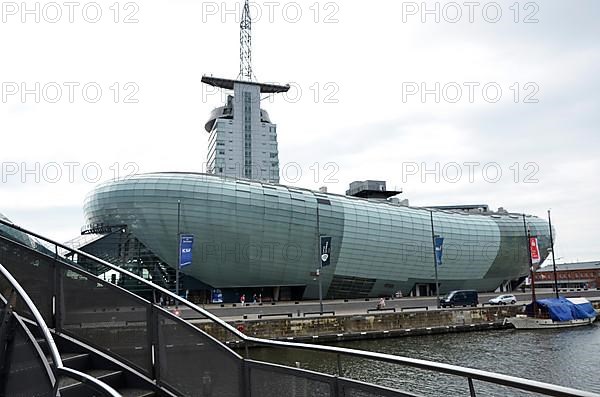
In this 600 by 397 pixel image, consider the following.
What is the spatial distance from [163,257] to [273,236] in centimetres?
1510

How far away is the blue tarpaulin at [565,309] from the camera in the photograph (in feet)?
129

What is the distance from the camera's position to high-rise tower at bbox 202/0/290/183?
135625 mm

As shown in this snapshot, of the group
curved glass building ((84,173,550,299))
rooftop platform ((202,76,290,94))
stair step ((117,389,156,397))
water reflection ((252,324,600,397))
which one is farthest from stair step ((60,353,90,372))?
rooftop platform ((202,76,290,94))

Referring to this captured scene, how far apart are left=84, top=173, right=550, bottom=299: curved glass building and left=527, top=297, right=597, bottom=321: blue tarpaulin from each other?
2731 cm

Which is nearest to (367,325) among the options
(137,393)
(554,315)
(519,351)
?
(519,351)

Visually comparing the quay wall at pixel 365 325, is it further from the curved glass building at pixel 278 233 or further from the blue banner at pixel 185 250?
the curved glass building at pixel 278 233

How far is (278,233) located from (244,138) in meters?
72.7

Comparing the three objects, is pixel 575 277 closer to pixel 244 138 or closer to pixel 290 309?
pixel 244 138

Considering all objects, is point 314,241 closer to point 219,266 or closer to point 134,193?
point 219,266

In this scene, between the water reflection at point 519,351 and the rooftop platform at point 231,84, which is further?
the rooftop platform at point 231,84

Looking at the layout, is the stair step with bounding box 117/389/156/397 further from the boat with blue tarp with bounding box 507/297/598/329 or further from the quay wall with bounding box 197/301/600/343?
the boat with blue tarp with bounding box 507/297/598/329

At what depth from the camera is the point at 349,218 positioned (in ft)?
241

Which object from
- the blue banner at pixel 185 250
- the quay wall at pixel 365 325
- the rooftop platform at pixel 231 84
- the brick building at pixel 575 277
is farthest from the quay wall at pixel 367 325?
the rooftop platform at pixel 231 84

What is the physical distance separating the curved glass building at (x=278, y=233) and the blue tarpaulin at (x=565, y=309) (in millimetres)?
27308
